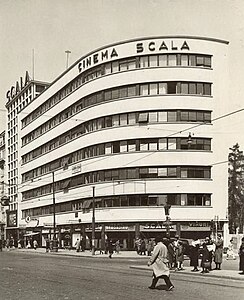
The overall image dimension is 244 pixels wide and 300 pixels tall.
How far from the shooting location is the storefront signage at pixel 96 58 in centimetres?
5428

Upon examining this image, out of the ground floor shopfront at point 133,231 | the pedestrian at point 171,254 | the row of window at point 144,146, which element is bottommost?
the ground floor shopfront at point 133,231

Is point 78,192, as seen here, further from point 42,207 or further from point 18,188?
point 18,188

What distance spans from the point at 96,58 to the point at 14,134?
121ft

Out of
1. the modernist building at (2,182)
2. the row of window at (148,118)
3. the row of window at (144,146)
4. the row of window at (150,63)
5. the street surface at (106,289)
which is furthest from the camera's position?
the modernist building at (2,182)

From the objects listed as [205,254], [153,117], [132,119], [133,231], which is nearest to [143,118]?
[153,117]

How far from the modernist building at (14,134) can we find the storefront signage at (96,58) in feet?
77.8

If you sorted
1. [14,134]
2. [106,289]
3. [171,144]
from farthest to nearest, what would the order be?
[14,134] → [171,144] → [106,289]

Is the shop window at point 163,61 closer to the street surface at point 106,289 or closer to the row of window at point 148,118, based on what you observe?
the row of window at point 148,118

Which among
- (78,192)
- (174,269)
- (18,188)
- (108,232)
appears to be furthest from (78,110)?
(174,269)

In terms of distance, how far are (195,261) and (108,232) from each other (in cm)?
3196

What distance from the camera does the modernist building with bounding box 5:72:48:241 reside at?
83300mm

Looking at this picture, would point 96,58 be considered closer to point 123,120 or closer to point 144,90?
point 144,90

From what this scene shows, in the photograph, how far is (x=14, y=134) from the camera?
89.2m

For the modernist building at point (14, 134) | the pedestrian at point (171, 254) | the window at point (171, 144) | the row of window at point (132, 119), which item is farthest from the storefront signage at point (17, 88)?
the pedestrian at point (171, 254)
